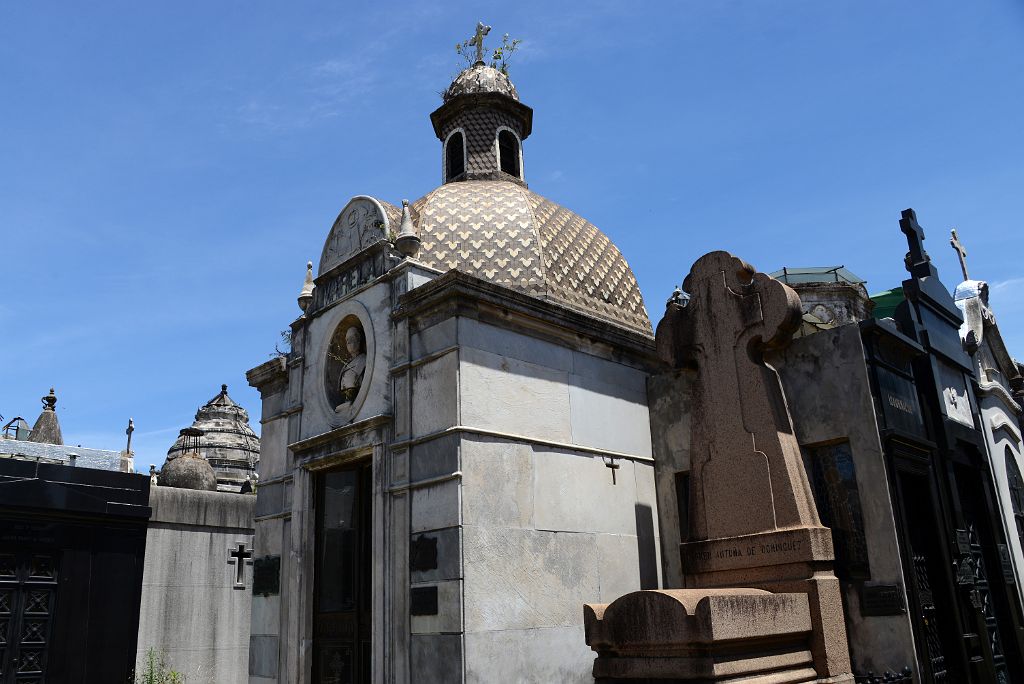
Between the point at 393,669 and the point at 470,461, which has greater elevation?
the point at 470,461

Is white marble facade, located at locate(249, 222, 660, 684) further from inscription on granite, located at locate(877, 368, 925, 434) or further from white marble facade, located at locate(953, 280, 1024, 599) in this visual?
white marble facade, located at locate(953, 280, 1024, 599)

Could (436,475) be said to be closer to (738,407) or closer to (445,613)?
(445,613)

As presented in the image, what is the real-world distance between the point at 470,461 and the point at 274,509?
14.4 feet

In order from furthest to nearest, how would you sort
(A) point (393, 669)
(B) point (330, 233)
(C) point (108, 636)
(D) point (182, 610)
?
1. (D) point (182, 610)
2. (C) point (108, 636)
3. (B) point (330, 233)
4. (A) point (393, 669)

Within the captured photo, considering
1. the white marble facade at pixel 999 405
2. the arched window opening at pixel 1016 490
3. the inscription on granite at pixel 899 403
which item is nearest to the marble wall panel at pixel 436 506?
the inscription on granite at pixel 899 403

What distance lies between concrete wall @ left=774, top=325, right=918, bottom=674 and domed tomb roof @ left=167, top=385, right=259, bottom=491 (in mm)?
28273

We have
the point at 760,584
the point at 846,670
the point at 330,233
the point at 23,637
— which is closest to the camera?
the point at 846,670

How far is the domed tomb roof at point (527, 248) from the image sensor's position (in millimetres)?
13797

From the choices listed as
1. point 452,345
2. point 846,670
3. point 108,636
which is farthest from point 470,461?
point 108,636

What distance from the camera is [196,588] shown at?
16297 mm

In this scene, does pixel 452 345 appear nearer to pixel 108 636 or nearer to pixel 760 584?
pixel 760 584

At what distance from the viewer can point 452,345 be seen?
30.3 ft

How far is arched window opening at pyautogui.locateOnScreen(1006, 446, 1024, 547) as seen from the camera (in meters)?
12.6

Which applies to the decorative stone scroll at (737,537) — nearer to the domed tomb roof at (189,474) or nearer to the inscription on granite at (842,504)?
A: the inscription on granite at (842,504)
